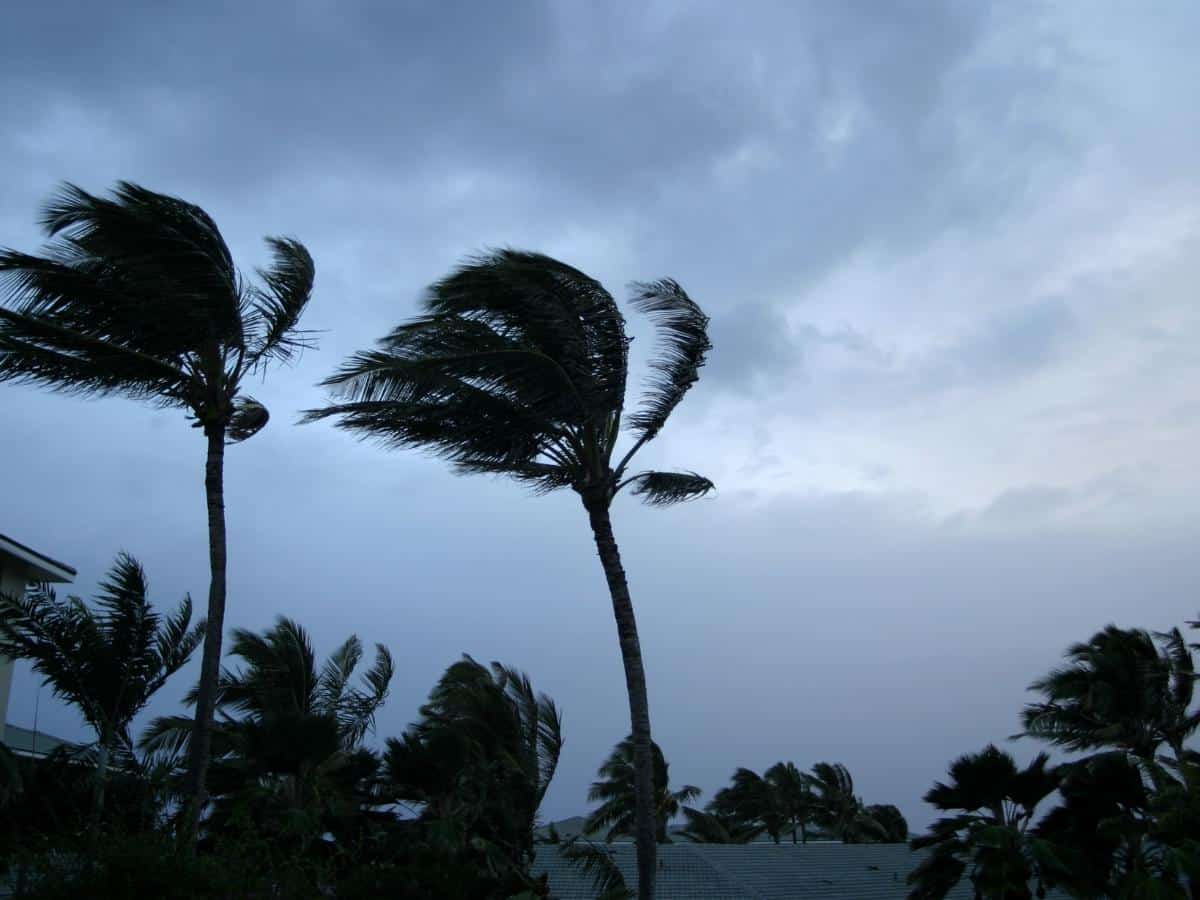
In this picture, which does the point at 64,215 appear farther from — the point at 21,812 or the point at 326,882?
the point at 21,812

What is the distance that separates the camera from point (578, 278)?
593 inches

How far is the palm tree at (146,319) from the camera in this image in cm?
1361

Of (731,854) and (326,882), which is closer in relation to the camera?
(326,882)

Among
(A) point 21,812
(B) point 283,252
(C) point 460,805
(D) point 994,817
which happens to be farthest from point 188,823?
(D) point 994,817

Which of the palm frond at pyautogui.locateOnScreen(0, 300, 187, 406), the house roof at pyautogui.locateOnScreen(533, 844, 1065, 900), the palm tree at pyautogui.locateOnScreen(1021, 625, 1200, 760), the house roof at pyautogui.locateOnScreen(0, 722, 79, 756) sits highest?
the palm frond at pyautogui.locateOnScreen(0, 300, 187, 406)

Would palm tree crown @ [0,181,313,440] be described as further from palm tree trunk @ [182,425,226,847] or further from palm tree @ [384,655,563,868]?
palm tree @ [384,655,563,868]

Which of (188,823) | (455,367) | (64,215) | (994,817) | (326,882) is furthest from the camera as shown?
(994,817)

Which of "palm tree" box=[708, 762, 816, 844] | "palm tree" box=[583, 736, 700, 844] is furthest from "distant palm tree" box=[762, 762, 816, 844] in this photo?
"palm tree" box=[583, 736, 700, 844]

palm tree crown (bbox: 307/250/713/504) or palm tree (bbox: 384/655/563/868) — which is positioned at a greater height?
palm tree crown (bbox: 307/250/713/504)

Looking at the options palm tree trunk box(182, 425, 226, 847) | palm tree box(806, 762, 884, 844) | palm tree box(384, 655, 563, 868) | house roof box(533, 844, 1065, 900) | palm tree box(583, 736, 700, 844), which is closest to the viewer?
palm tree trunk box(182, 425, 226, 847)

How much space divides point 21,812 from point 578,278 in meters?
13.2

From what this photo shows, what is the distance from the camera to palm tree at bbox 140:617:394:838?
19.9 meters

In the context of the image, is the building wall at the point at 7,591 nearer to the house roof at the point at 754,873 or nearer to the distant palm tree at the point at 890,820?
the house roof at the point at 754,873

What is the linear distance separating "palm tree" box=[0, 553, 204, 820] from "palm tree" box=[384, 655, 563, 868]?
17.9 ft
